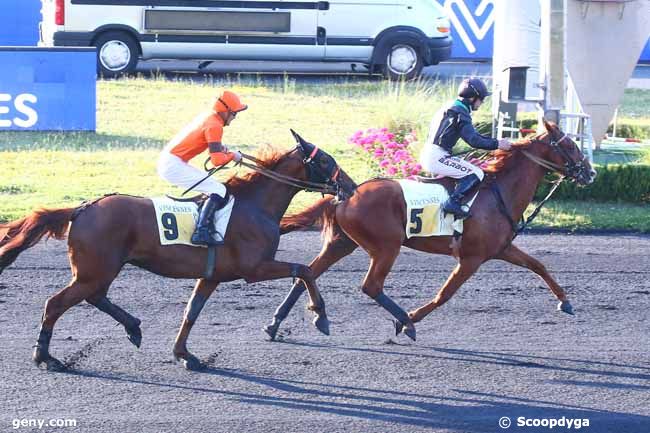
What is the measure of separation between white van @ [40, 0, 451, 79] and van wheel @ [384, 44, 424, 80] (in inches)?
0.7

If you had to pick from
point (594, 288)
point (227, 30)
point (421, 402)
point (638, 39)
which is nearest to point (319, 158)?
point (421, 402)

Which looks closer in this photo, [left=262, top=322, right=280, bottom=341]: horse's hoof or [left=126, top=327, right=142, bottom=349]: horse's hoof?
[left=126, top=327, right=142, bottom=349]: horse's hoof

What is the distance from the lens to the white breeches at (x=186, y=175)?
801 cm

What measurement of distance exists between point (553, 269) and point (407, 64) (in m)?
10.2

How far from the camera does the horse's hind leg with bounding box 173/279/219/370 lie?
779 cm

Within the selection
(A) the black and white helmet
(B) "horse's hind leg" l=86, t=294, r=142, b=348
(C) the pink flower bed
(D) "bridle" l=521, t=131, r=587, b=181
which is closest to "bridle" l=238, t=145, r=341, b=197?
(A) the black and white helmet

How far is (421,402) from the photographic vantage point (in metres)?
7.25

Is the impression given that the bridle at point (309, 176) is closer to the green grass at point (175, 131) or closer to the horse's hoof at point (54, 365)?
the horse's hoof at point (54, 365)

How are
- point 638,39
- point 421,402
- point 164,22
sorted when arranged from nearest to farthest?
point 421,402, point 638,39, point 164,22

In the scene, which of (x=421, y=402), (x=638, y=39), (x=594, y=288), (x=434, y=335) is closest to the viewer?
(x=421, y=402)

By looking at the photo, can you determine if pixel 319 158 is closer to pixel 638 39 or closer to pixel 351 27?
pixel 638 39

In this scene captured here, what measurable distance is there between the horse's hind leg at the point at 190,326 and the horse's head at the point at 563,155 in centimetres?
302

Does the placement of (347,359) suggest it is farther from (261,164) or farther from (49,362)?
(49,362)

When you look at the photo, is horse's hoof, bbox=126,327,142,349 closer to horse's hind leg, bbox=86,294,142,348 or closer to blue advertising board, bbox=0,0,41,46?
horse's hind leg, bbox=86,294,142,348
